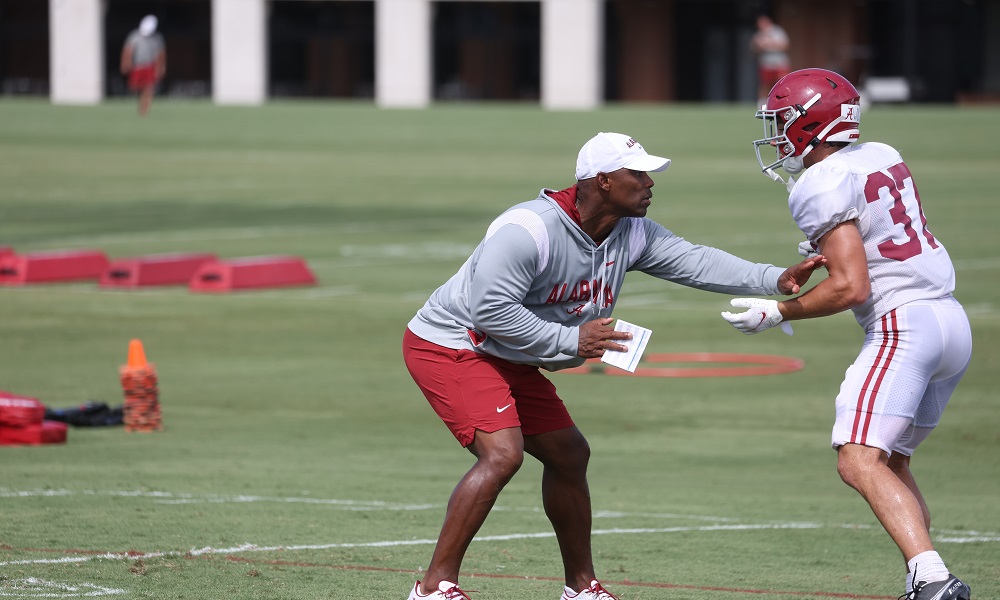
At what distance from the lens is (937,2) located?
216 feet

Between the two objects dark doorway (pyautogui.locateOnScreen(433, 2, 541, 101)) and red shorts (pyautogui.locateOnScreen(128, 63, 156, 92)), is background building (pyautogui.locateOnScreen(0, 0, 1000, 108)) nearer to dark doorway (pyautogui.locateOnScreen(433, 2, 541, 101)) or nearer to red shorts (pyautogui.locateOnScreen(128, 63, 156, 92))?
dark doorway (pyautogui.locateOnScreen(433, 2, 541, 101))

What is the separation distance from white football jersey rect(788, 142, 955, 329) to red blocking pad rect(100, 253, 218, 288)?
15.6 meters

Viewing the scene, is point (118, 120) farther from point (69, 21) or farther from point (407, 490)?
point (407, 490)

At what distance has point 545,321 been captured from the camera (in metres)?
7.22

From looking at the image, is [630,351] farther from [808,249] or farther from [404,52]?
[404,52]

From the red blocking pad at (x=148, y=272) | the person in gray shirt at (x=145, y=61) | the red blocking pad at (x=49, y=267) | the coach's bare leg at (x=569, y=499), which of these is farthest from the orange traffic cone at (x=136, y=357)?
the person in gray shirt at (x=145, y=61)

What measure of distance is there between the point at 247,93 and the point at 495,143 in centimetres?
2592

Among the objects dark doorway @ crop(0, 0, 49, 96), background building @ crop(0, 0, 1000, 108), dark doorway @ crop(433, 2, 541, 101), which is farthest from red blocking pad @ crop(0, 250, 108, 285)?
dark doorway @ crop(0, 0, 49, 96)

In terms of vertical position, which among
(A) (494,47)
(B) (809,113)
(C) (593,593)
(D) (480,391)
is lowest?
(C) (593,593)

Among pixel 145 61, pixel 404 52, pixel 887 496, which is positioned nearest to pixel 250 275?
pixel 887 496

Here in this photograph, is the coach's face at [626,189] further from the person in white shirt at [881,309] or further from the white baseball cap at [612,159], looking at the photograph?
the person in white shirt at [881,309]

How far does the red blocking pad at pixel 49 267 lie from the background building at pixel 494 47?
43173mm

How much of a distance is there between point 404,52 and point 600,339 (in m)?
63.4

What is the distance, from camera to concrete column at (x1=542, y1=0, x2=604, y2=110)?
6712 cm
